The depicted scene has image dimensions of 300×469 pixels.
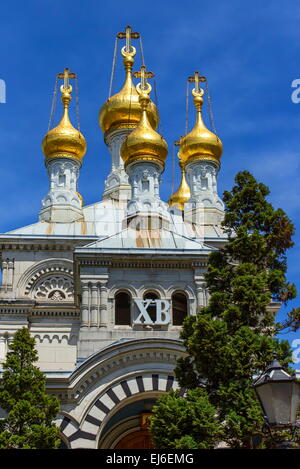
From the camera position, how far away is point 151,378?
73.0 ft

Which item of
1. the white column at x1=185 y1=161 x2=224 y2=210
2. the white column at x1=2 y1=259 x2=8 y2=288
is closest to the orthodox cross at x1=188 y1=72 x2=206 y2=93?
the white column at x1=185 y1=161 x2=224 y2=210

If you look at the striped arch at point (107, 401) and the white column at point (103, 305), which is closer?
the striped arch at point (107, 401)

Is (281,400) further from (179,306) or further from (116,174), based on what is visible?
(116,174)

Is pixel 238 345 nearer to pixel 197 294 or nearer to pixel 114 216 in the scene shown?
pixel 197 294

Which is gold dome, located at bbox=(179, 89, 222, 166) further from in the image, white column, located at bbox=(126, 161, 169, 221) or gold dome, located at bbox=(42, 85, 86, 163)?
white column, located at bbox=(126, 161, 169, 221)

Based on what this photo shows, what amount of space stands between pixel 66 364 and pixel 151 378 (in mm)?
9050

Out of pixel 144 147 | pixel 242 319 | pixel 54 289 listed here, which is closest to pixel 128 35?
pixel 144 147

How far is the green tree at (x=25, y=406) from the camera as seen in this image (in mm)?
18109

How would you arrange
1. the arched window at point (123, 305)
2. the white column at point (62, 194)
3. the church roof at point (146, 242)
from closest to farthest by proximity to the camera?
the arched window at point (123, 305) < the church roof at point (146, 242) < the white column at point (62, 194)

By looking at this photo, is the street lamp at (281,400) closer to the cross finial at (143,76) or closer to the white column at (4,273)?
the white column at (4,273)

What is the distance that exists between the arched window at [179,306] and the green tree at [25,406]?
7.46 m

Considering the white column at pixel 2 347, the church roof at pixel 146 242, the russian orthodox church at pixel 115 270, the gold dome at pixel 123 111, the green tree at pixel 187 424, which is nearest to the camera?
the green tree at pixel 187 424

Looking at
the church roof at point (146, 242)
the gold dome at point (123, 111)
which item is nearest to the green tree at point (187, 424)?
the church roof at point (146, 242)
